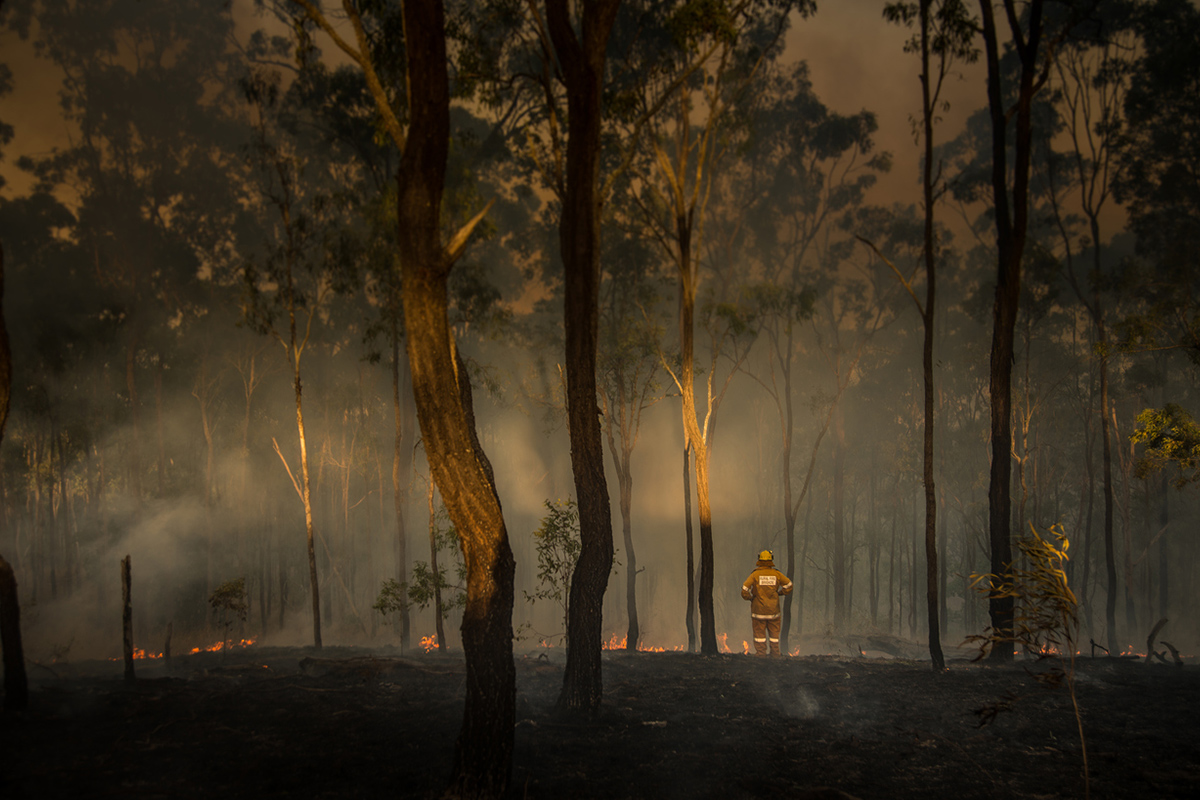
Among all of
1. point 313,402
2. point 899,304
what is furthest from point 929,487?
point 313,402

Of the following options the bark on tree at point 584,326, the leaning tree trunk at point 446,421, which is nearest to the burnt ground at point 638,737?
the bark on tree at point 584,326

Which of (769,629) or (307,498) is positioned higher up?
(307,498)

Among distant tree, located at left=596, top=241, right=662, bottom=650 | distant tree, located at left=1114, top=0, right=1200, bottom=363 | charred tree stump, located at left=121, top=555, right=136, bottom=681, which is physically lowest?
charred tree stump, located at left=121, top=555, right=136, bottom=681

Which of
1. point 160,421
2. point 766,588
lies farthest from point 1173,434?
point 160,421

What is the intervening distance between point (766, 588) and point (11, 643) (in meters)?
10.6

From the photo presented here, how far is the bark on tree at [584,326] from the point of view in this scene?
6984 millimetres

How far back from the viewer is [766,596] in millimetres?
11766

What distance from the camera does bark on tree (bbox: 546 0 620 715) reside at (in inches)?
275

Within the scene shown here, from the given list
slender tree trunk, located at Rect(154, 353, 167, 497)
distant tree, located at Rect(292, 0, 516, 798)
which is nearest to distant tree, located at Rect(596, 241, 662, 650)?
distant tree, located at Rect(292, 0, 516, 798)

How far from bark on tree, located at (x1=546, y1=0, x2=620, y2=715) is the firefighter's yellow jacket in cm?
530

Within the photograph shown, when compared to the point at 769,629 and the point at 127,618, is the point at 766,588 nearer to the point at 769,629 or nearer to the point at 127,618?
the point at 769,629

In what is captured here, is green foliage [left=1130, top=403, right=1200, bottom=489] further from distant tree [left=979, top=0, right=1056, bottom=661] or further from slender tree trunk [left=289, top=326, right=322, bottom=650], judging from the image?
slender tree trunk [left=289, top=326, right=322, bottom=650]

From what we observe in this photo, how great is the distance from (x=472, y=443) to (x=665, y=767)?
339 cm

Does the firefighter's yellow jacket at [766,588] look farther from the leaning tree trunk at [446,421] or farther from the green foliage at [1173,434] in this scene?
the leaning tree trunk at [446,421]
